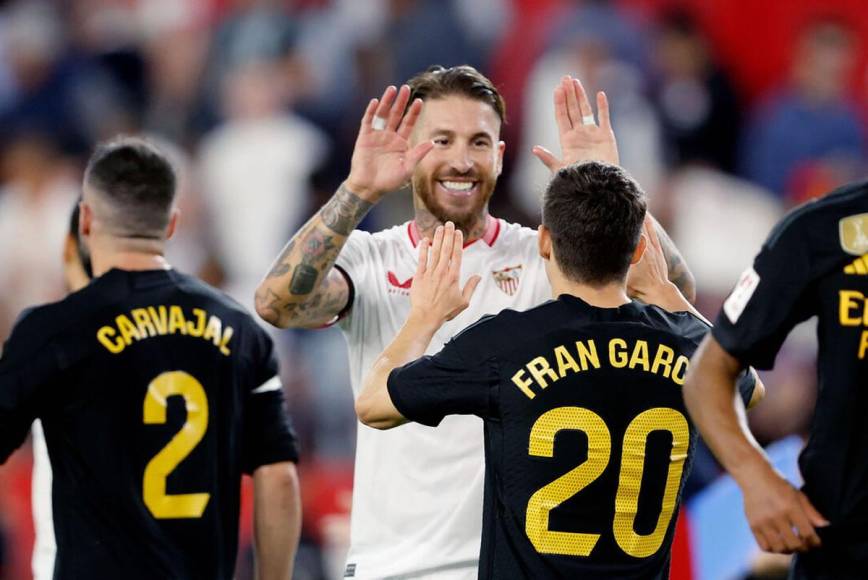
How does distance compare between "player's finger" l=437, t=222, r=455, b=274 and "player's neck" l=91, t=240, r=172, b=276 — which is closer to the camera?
"player's finger" l=437, t=222, r=455, b=274

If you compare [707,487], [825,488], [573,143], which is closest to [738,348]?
[825,488]

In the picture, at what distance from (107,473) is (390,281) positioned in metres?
1.10

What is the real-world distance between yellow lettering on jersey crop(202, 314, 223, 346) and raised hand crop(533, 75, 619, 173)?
117 centimetres

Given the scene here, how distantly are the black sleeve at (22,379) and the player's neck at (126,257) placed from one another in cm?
35

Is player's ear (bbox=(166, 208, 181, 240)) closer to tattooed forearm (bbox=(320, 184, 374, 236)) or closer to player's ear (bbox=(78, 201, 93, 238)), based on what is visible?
player's ear (bbox=(78, 201, 93, 238))

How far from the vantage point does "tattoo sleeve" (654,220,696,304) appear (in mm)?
5152

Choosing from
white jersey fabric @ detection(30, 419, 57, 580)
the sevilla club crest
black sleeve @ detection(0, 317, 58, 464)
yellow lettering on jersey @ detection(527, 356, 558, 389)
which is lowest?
white jersey fabric @ detection(30, 419, 57, 580)

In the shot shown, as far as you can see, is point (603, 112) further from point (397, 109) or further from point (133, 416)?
point (133, 416)

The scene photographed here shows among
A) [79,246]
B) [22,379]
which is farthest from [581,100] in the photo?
[22,379]

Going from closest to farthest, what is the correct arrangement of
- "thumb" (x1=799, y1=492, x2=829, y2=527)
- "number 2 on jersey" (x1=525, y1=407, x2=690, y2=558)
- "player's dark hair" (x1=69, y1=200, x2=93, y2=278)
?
"thumb" (x1=799, y1=492, x2=829, y2=527) < "number 2 on jersey" (x1=525, y1=407, x2=690, y2=558) < "player's dark hair" (x1=69, y1=200, x2=93, y2=278)

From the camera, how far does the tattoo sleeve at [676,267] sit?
5152mm

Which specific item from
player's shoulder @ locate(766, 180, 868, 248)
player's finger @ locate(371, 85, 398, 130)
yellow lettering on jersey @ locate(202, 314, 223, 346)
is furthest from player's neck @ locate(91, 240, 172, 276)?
player's shoulder @ locate(766, 180, 868, 248)

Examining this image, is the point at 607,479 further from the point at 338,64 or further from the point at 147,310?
the point at 338,64

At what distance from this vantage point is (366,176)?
4.99 m
